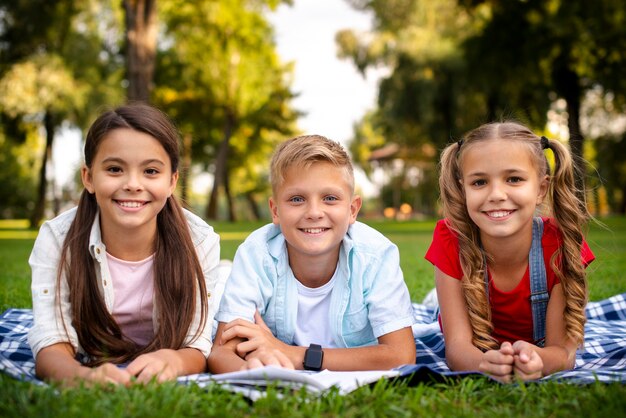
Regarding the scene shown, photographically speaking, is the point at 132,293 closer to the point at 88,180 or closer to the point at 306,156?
the point at 88,180

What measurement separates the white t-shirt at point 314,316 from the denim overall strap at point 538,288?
3.24 ft

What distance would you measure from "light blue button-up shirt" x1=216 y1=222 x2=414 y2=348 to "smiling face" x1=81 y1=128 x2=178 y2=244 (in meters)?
0.53

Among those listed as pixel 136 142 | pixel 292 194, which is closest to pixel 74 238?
pixel 136 142

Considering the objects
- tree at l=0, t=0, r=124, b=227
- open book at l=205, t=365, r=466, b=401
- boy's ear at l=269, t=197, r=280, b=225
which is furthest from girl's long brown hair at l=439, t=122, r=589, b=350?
tree at l=0, t=0, r=124, b=227

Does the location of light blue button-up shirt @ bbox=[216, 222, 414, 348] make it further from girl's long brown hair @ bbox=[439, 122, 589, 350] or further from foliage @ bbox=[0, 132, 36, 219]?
foliage @ bbox=[0, 132, 36, 219]

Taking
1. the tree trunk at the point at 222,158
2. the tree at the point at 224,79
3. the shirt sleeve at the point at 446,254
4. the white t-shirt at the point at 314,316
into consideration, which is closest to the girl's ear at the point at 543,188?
the shirt sleeve at the point at 446,254

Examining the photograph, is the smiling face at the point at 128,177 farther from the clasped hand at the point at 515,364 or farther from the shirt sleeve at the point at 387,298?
the clasped hand at the point at 515,364

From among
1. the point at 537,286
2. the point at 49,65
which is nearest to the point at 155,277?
the point at 537,286

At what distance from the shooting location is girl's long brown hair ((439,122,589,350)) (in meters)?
2.81

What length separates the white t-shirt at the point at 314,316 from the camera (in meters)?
2.95

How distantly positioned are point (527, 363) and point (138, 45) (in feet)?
42.3

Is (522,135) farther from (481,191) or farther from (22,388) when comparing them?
(22,388)

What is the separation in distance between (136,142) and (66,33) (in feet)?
63.9

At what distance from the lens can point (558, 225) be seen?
2961mm
